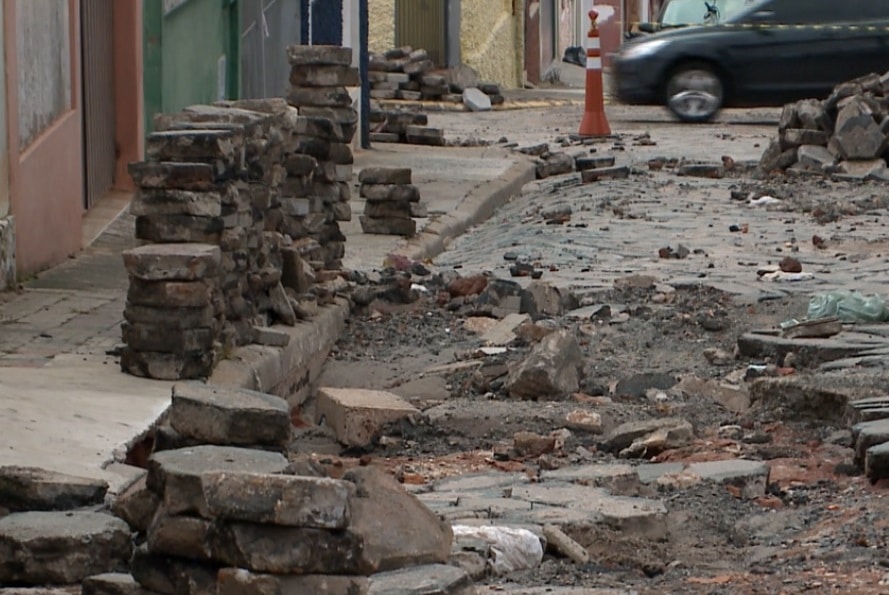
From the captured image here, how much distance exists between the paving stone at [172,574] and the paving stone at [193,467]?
119 mm

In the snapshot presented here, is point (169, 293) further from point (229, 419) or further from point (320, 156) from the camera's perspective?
point (320, 156)

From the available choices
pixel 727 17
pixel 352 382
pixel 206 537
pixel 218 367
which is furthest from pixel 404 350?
pixel 727 17

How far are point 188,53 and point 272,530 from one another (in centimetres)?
1021

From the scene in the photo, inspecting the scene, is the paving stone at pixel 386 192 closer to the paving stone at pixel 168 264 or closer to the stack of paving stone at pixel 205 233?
the stack of paving stone at pixel 205 233

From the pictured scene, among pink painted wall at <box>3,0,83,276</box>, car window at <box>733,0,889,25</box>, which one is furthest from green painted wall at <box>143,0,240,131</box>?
car window at <box>733,0,889,25</box>

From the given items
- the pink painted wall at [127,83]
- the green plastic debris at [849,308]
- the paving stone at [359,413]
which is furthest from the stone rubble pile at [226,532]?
the pink painted wall at [127,83]

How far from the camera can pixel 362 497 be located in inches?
170

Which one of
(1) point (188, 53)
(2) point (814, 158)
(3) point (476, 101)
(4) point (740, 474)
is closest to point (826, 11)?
(2) point (814, 158)

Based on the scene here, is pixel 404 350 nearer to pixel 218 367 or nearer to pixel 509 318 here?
pixel 509 318

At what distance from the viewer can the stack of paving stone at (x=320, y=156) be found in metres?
9.44

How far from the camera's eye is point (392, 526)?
14.1 feet

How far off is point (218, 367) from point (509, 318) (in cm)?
245

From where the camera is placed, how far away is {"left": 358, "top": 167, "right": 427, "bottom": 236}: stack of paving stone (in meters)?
12.0

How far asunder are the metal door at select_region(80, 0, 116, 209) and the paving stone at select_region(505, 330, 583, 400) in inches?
191
